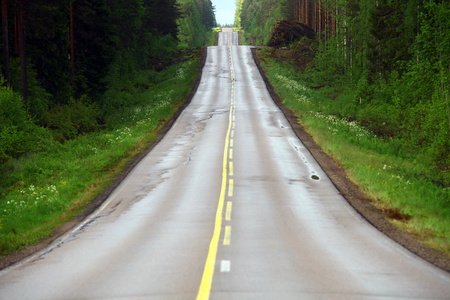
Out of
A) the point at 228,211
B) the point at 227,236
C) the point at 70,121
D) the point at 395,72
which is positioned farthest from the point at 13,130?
the point at 395,72

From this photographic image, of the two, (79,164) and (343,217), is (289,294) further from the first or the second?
(79,164)

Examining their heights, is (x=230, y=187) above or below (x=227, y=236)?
below

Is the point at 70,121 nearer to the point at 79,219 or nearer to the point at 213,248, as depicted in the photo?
the point at 79,219

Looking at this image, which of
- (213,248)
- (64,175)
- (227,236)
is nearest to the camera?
(213,248)

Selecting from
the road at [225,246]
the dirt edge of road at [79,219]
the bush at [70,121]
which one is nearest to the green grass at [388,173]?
the road at [225,246]

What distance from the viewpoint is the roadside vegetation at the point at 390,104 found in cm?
1570

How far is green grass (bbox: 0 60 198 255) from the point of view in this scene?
13617 millimetres

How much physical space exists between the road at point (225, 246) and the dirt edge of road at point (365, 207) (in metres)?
0.33

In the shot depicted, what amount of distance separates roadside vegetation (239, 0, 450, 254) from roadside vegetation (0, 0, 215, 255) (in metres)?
9.51

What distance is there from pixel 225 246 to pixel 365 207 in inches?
238

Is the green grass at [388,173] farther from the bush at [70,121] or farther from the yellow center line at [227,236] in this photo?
the bush at [70,121]

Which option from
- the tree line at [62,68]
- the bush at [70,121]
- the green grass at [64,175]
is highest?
the tree line at [62,68]

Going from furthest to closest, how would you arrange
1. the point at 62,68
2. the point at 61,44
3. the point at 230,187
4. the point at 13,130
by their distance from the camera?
the point at 62,68 → the point at 61,44 → the point at 13,130 → the point at 230,187

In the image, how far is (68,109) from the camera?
3173cm
